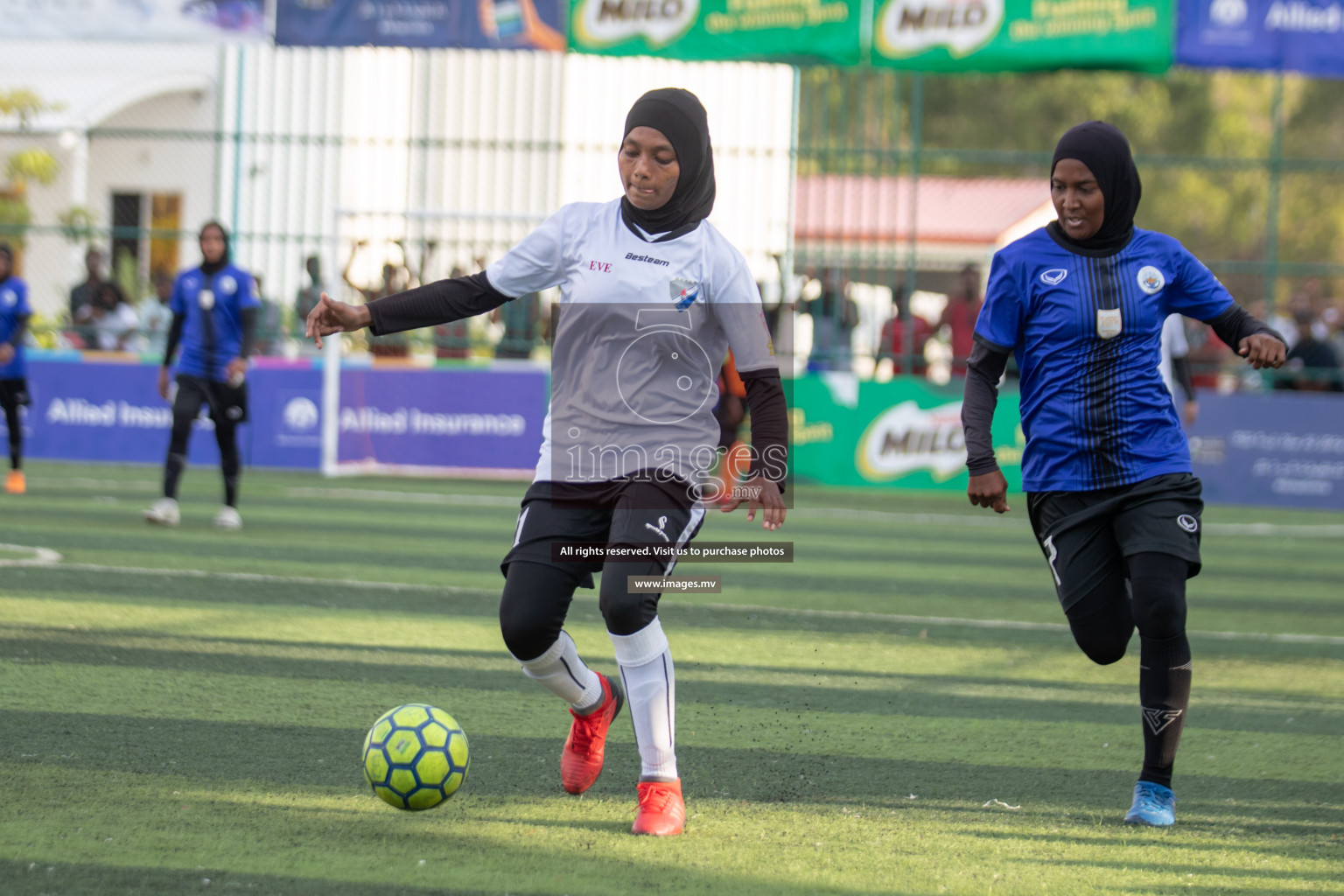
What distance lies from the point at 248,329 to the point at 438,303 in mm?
→ 6741

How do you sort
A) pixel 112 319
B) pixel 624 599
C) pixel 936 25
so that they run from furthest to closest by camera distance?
pixel 112 319, pixel 936 25, pixel 624 599

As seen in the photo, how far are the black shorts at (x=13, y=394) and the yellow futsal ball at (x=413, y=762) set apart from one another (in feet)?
32.4

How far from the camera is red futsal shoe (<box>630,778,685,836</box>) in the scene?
4094 millimetres

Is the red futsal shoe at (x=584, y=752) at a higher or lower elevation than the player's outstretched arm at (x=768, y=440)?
lower

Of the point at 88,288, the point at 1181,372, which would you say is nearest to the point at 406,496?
the point at 88,288

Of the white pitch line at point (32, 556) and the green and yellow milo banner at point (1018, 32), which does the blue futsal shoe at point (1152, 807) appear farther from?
the green and yellow milo banner at point (1018, 32)

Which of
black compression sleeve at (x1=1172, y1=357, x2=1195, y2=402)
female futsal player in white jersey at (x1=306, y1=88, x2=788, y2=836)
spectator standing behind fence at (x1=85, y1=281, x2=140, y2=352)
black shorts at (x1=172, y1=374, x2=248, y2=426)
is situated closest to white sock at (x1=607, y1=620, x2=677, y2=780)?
female futsal player in white jersey at (x1=306, y1=88, x2=788, y2=836)

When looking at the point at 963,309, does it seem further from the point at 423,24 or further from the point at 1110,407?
the point at 1110,407

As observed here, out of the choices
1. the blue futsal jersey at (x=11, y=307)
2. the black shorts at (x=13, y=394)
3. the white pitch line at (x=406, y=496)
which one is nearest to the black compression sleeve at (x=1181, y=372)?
the white pitch line at (x=406, y=496)

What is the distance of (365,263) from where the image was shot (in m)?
16.0

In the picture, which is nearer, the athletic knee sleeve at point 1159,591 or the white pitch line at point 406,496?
the athletic knee sleeve at point 1159,591

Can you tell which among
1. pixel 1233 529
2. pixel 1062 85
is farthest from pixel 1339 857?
pixel 1062 85

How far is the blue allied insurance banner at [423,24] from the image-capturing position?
614 inches

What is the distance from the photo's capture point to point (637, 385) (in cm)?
418
